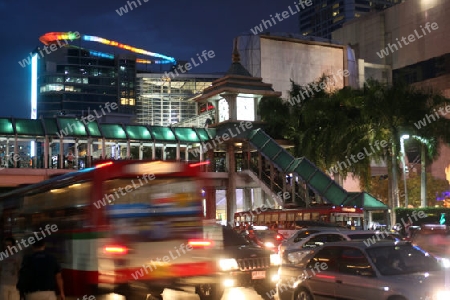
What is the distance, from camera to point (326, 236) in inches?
747

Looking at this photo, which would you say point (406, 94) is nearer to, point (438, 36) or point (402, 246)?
point (402, 246)

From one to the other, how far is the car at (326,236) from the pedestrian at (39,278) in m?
9.74

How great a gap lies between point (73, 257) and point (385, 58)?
292 ft

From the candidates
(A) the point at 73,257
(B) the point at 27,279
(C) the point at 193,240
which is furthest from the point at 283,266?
(B) the point at 27,279

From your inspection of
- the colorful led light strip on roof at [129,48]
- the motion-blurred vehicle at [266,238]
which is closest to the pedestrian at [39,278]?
the motion-blurred vehicle at [266,238]

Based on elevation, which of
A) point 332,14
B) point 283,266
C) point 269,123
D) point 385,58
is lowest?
point 283,266

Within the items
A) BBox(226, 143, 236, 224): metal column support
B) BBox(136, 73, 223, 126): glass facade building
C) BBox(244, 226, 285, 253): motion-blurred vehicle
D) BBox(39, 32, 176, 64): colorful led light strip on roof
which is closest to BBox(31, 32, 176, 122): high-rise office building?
BBox(39, 32, 176, 64): colorful led light strip on roof

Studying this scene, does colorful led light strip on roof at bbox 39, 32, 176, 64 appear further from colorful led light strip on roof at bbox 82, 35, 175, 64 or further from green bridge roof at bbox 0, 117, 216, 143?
green bridge roof at bbox 0, 117, 216, 143

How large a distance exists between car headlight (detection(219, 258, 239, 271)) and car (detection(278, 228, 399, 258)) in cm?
390

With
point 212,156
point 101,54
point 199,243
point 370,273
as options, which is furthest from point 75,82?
point 370,273

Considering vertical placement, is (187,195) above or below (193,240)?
above

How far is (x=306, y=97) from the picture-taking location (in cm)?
4841

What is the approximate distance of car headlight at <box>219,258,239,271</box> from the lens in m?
14.3

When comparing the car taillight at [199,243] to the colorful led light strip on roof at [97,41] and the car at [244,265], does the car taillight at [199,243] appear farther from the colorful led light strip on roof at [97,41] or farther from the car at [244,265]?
the colorful led light strip on roof at [97,41]
